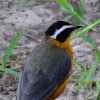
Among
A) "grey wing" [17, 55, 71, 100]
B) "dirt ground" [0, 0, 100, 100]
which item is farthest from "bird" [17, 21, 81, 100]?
"dirt ground" [0, 0, 100, 100]

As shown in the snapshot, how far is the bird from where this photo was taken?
6.28m

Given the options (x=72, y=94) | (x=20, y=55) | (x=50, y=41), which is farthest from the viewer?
(x=20, y=55)

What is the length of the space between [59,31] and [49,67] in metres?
0.59

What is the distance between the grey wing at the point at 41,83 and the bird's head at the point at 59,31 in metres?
0.39

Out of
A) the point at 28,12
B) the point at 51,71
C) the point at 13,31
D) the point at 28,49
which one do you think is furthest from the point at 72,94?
the point at 28,12

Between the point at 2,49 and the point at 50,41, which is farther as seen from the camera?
the point at 2,49

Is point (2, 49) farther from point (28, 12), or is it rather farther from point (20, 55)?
point (28, 12)

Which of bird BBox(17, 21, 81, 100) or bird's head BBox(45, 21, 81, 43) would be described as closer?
bird BBox(17, 21, 81, 100)

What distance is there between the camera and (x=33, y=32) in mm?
9008

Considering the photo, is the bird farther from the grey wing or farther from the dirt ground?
the dirt ground

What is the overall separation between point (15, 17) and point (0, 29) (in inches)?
25.8

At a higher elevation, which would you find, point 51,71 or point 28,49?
point 51,71

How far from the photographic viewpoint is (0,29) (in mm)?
8820

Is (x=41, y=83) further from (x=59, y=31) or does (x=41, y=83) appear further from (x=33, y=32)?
(x=33, y=32)
